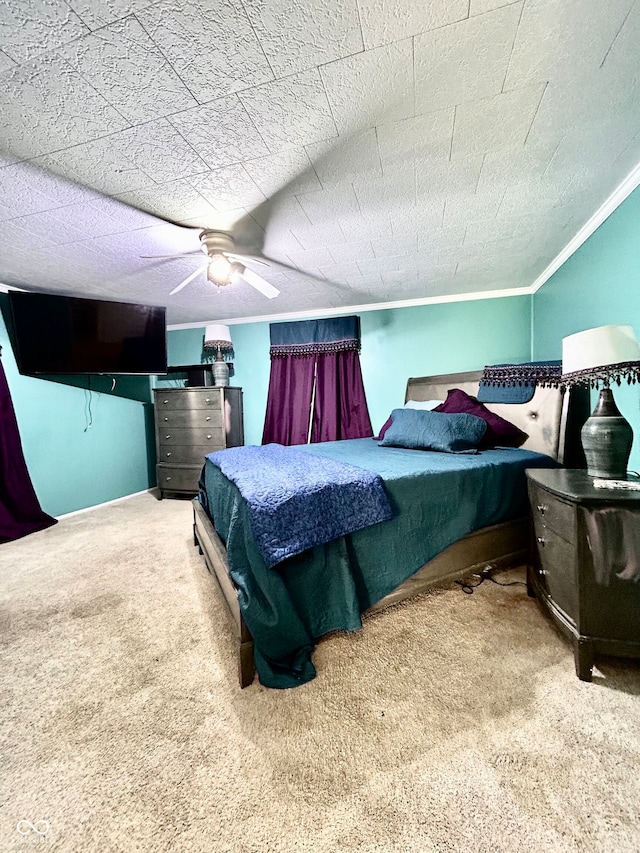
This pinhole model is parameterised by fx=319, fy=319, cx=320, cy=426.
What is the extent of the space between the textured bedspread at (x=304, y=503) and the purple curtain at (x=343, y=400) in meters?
2.19

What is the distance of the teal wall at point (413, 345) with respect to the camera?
11.1 feet

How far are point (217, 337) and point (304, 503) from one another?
3.23m

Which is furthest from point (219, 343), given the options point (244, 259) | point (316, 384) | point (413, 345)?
point (413, 345)

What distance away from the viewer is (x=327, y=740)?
0.96m

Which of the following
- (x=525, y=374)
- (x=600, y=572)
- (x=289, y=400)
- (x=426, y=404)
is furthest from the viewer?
(x=289, y=400)

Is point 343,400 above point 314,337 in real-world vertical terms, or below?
below

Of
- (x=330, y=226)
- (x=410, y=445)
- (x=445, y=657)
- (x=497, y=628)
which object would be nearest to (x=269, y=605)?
(x=445, y=657)

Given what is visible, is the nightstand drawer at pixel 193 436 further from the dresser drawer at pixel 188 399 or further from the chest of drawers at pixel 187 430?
the dresser drawer at pixel 188 399

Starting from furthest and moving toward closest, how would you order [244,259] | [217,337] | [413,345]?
[217,337]
[413,345]
[244,259]

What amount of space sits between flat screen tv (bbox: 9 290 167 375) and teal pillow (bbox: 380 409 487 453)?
2780 millimetres

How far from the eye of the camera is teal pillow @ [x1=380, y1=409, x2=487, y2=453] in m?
2.23

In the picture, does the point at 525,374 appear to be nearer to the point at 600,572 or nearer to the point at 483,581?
the point at 483,581

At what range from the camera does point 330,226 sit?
2113mm

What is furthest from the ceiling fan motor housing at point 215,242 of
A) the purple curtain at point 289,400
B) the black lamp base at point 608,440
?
the black lamp base at point 608,440
